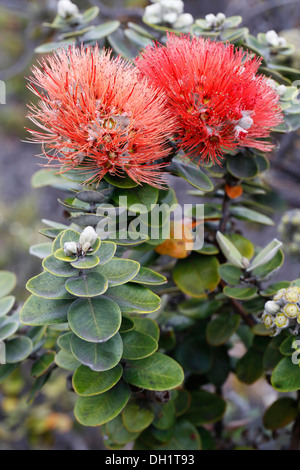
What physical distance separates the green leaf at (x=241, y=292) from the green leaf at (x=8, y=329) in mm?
329

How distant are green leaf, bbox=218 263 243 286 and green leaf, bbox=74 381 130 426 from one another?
8.7 inches

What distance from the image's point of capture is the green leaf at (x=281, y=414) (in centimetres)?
78

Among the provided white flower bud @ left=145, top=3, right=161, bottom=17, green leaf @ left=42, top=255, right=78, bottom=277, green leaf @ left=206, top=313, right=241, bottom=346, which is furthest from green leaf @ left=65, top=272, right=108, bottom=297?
white flower bud @ left=145, top=3, right=161, bottom=17

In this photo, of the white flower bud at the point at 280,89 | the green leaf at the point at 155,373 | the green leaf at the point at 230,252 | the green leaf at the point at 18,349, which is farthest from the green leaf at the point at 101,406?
the white flower bud at the point at 280,89

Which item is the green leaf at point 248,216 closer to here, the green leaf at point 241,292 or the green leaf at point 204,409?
the green leaf at point 241,292

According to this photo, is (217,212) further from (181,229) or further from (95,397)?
(95,397)

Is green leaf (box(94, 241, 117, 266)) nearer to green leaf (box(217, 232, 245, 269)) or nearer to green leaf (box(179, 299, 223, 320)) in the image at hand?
green leaf (box(217, 232, 245, 269))

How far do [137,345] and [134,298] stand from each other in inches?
3.6

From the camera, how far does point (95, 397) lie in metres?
0.62

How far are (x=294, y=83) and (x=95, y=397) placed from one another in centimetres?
63

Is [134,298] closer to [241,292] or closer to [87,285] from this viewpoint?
[87,285]

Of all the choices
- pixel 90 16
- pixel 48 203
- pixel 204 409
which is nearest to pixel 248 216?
pixel 204 409

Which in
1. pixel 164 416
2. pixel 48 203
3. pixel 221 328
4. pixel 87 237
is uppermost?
pixel 87 237

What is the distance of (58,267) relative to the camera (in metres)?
0.54
